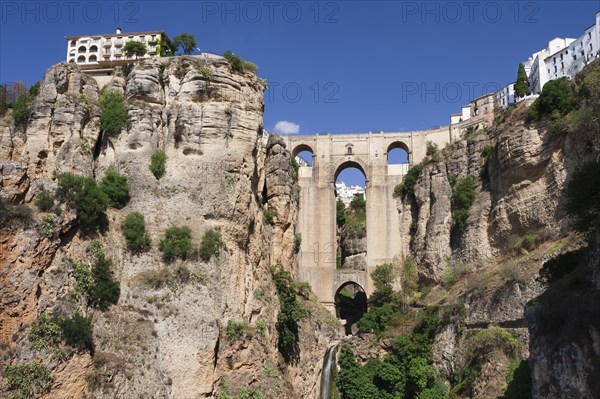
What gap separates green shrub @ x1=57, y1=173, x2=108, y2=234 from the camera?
2569 centimetres

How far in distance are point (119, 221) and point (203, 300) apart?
543cm

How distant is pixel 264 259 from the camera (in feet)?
115

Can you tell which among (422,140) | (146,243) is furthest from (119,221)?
(422,140)

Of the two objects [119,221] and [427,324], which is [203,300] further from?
[427,324]

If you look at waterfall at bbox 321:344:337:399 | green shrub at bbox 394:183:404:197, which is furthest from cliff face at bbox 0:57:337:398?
green shrub at bbox 394:183:404:197

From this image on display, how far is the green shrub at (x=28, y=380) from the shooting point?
21031 millimetres

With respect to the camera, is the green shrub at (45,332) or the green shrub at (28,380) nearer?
the green shrub at (28,380)

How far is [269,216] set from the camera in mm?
38844

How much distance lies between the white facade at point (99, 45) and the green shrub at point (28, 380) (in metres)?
37.1

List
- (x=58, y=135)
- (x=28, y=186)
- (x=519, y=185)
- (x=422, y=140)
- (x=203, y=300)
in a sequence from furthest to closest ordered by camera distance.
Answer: (x=422, y=140), (x=519, y=185), (x=58, y=135), (x=203, y=300), (x=28, y=186)

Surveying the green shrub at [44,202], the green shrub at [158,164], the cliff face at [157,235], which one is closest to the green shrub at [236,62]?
the cliff face at [157,235]

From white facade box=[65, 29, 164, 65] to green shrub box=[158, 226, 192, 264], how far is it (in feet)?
99.0

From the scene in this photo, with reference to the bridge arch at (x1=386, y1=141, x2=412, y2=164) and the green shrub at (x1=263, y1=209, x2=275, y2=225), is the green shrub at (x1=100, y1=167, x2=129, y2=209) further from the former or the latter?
the bridge arch at (x1=386, y1=141, x2=412, y2=164)

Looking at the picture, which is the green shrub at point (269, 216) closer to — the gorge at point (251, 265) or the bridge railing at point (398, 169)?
the gorge at point (251, 265)
